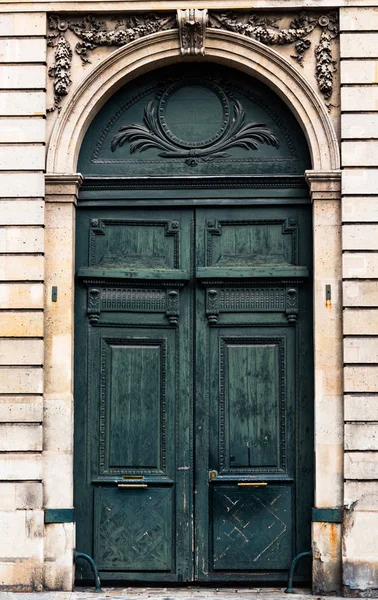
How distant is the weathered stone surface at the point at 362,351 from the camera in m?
11.5

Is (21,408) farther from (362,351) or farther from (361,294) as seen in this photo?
(361,294)

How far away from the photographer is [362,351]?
11.5 m

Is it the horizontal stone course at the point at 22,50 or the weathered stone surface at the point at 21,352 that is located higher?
the horizontal stone course at the point at 22,50

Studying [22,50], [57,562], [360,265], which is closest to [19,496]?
[57,562]

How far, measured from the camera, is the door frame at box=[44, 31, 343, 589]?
11.5 m

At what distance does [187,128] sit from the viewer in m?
12.3

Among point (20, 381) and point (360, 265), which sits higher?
point (360, 265)

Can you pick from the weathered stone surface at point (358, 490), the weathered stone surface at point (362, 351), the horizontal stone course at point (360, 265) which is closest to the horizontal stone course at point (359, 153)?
the horizontal stone course at point (360, 265)

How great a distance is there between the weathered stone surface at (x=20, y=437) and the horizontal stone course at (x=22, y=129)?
2927 mm

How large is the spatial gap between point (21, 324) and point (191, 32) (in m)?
3.52

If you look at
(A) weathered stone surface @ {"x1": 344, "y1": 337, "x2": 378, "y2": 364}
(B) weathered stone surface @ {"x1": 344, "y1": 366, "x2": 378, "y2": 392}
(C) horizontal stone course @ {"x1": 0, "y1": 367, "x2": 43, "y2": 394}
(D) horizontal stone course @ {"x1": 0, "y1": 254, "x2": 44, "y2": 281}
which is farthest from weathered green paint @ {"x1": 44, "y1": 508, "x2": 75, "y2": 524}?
(A) weathered stone surface @ {"x1": 344, "y1": 337, "x2": 378, "y2": 364}

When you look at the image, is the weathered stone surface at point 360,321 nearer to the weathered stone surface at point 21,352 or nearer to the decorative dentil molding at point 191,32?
the decorative dentil molding at point 191,32

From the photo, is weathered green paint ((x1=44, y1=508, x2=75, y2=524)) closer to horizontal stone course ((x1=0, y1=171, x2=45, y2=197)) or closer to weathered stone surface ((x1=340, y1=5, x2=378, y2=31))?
horizontal stone course ((x1=0, y1=171, x2=45, y2=197))

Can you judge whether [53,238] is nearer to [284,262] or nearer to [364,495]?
[284,262]
